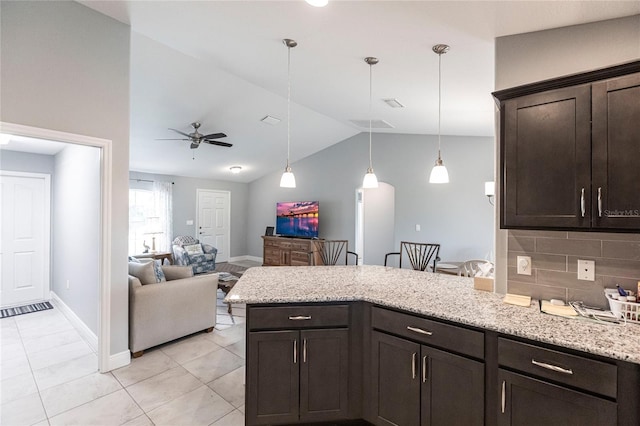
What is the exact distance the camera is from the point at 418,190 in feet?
19.6

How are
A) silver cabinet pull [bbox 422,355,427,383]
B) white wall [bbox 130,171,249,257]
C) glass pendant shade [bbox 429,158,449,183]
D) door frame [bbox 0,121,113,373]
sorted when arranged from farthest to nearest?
white wall [bbox 130,171,249,257] < door frame [bbox 0,121,113,373] < glass pendant shade [bbox 429,158,449,183] < silver cabinet pull [bbox 422,355,427,383]

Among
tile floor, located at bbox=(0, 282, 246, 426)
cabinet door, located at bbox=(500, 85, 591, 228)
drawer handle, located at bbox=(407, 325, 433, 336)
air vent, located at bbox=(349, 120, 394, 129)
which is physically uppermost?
air vent, located at bbox=(349, 120, 394, 129)

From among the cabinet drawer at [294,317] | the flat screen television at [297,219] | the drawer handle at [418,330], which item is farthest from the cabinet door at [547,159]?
the flat screen television at [297,219]

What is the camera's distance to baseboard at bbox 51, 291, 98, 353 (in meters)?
3.14

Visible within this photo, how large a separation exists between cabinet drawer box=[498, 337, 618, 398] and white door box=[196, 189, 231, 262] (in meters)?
7.72

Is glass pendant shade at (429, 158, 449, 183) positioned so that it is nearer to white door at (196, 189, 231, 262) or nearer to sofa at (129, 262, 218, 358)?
sofa at (129, 262, 218, 358)

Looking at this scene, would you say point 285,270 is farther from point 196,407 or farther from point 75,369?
point 75,369

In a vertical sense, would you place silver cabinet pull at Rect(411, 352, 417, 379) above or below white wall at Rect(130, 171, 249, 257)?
below

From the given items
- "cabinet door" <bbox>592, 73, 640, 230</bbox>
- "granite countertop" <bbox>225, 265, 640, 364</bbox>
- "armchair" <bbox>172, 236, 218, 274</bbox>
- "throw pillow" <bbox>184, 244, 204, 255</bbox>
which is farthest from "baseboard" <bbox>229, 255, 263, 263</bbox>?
"cabinet door" <bbox>592, 73, 640, 230</bbox>

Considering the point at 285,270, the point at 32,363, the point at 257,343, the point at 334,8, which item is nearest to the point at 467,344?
the point at 257,343

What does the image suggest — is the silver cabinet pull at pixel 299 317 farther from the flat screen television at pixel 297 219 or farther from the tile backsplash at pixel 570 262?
the flat screen television at pixel 297 219

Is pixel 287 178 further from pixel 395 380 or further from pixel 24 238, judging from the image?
pixel 24 238

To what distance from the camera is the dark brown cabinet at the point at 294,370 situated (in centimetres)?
182

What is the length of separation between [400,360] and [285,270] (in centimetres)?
127
